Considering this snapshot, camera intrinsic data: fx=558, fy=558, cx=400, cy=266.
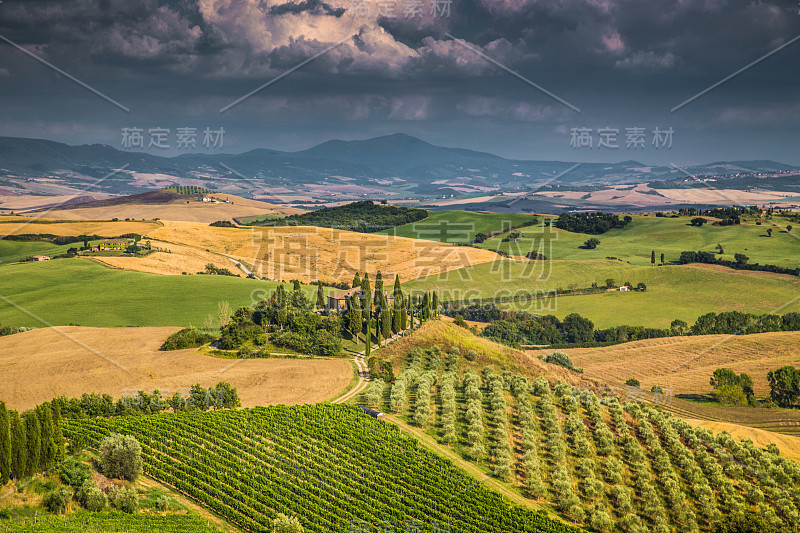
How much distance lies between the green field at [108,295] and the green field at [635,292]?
136 ft

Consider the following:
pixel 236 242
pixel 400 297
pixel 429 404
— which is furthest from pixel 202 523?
pixel 236 242

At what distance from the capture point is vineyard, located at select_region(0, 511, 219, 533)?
31.3 m

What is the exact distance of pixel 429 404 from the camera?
55781 millimetres

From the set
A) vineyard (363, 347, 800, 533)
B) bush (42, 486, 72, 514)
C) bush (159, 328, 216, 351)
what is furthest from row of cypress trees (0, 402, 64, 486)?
bush (159, 328, 216, 351)

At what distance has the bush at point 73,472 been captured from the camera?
37.2 m

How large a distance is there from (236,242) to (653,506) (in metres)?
139

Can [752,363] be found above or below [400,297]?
below

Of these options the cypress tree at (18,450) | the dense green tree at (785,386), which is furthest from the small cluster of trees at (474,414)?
the dense green tree at (785,386)

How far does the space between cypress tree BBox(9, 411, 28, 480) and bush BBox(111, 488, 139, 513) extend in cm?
584

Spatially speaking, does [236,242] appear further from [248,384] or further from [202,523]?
[202,523]

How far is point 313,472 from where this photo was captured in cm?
4234

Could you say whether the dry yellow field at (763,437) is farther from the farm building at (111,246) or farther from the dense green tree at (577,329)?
the farm building at (111,246)

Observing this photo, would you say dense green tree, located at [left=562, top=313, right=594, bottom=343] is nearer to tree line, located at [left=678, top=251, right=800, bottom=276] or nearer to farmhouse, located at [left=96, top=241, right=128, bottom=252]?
tree line, located at [left=678, top=251, right=800, bottom=276]

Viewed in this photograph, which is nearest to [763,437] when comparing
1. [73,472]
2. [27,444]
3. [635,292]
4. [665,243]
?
[73,472]
